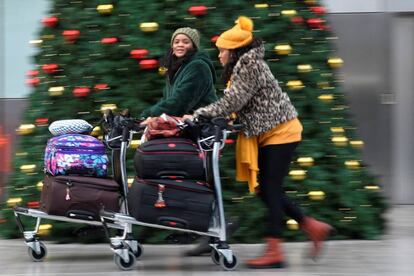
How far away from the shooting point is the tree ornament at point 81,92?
295 inches

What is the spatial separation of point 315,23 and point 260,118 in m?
1.51

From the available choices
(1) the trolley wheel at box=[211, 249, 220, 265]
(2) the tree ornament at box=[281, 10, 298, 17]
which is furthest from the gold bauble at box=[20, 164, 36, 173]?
(2) the tree ornament at box=[281, 10, 298, 17]

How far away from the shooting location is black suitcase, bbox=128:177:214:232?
20.9 feet

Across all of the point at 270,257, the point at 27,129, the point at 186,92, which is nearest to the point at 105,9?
the point at 27,129

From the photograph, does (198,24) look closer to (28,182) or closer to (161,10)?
(161,10)

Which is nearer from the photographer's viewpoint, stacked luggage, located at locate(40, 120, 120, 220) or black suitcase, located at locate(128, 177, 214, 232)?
black suitcase, located at locate(128, 177, 214, 232)

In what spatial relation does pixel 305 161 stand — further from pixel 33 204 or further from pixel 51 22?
pixel 51 22

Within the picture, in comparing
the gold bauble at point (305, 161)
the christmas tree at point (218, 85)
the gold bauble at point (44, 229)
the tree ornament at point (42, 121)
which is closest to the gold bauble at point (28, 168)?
the christmas tree at point (218, 85)

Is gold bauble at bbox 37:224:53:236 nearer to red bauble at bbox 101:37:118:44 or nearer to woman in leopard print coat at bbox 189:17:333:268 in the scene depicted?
Answer: red bauble at bbox 101:37:118:44

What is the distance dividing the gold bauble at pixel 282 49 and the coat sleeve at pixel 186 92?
1018mm

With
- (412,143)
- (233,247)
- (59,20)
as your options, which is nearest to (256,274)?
(233,247)

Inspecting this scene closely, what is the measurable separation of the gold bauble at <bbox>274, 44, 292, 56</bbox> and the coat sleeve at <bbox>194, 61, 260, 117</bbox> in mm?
1140

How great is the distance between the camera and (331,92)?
7676 millimetres

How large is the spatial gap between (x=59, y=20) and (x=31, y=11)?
7.01 feet
